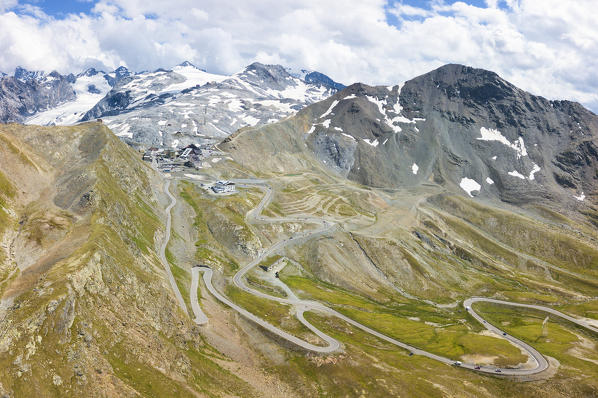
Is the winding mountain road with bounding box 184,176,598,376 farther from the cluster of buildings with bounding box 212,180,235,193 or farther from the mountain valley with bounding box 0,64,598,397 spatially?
the cluster of buildings with bounding box 212,180,235,193

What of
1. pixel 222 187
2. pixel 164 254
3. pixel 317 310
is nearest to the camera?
pixel 317 310

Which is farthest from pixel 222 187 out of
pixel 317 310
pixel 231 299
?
pixel 317 310

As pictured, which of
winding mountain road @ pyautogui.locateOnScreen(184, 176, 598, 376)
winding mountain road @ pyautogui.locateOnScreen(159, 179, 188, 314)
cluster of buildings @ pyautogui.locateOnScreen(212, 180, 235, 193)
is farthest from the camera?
cluster of buildings @ pyautogui.locateOnScreen(212, 180, 235, 193)

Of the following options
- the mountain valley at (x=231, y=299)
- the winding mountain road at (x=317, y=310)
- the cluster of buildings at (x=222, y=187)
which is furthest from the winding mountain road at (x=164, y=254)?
the cluster of buildings at (x=222, y=187)

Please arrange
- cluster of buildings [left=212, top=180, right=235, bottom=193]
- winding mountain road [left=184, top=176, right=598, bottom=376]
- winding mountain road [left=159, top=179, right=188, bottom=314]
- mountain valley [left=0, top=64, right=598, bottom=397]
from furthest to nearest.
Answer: cluster of buildings [left=212, top=180, right=235, bottom=193], winding mountain road [left=159, top=179, right=188, bottom=314], winding mountain road [left=184, top=176, right=598, bottom=376], mountain valley [left=0, top=64, right=598, bottom=397]

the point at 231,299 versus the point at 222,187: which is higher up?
the point at 231,299

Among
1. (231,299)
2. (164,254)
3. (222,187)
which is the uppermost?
(231,299)

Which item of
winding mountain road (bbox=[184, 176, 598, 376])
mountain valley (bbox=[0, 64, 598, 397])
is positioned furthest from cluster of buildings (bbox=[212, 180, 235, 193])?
winding mountain road (bbox=[184, 176, 598, 376])

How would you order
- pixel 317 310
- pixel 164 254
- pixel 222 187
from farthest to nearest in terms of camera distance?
pixel 222 187 < pixel 164 254 < pixel 317 310

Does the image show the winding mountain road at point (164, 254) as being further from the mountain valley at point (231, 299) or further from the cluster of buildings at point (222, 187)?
the cluster of buildings at point (222, 187)

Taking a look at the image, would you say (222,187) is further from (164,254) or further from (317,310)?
(317,310)

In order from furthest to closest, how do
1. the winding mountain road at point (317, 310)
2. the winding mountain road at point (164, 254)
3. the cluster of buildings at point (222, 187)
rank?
the cluster of buildings at point (222, 187)
the winding mountain road at point (164, 254)
the winding mountain road at point (317, 310)
